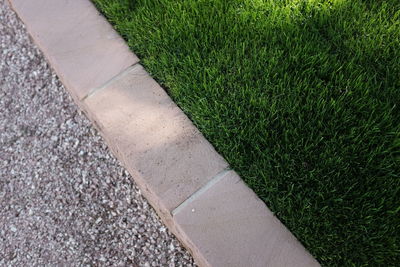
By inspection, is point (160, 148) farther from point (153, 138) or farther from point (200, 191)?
point (200, 191)

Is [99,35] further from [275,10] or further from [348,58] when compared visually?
[348,58]

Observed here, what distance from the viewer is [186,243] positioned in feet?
5.71

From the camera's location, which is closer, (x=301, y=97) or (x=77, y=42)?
(x=301, y=97)

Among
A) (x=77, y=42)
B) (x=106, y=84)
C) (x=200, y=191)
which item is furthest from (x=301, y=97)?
(x=77, y=42)

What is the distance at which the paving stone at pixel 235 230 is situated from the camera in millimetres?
1596

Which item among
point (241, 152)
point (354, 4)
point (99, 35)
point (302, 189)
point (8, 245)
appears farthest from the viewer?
point (99, 35)

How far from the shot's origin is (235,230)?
165cm

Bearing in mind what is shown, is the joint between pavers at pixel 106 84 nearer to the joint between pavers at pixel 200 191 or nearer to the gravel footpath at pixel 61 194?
the gravel footpath at pixel 61 194

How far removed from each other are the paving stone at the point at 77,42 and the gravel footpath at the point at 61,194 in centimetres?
20

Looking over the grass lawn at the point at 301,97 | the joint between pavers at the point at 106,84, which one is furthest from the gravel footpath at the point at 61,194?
the grass lawn at the point at 301,97

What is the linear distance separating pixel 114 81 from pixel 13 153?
659 millimetres

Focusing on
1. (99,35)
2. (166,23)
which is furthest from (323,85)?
(99,35)

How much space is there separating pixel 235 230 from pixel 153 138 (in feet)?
1.80

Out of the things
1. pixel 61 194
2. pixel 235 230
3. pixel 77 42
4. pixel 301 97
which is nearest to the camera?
pixel 235 230
